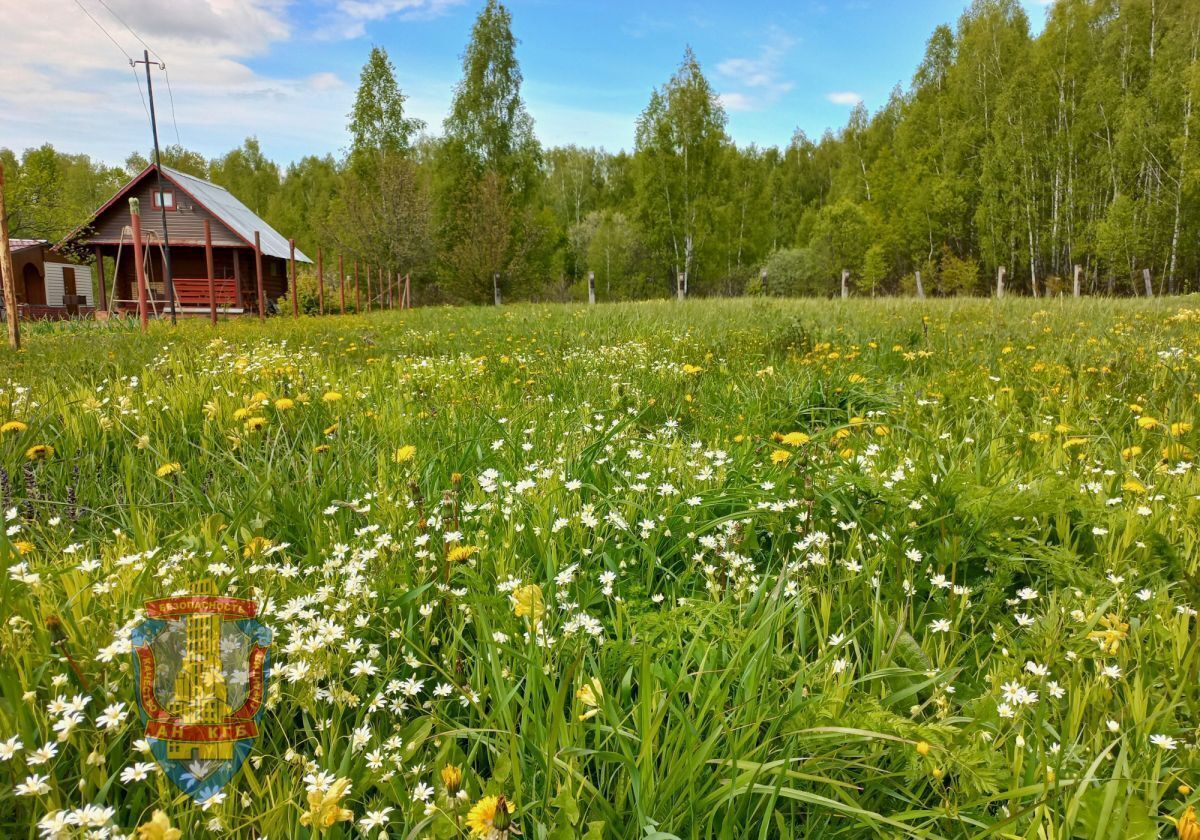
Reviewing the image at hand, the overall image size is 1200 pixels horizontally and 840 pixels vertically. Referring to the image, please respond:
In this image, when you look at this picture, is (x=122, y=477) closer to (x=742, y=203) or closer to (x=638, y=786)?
(x=638, y=786)

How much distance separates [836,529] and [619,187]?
7481cm

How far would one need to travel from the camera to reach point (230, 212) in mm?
35719

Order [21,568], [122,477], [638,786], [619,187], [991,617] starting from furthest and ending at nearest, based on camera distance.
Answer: [619,187]
[122,477]
[991,617]
[21,568]
[638,786]

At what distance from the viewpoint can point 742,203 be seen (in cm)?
5825

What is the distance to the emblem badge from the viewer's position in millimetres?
1227

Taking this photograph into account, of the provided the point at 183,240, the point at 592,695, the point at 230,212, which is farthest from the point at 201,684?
the point at 230,212

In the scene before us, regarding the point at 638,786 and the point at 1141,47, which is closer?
the point at 638,786

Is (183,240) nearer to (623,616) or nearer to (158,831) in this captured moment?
(623,616)

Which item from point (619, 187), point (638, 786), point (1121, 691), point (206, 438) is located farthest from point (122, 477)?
point (619, 187)

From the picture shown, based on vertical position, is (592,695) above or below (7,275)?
below

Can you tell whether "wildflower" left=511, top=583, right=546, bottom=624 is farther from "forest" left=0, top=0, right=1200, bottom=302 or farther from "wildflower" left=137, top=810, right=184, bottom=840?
"forest" left=0, top=0, right=1200, bottom=302

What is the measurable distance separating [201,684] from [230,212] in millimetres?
41670

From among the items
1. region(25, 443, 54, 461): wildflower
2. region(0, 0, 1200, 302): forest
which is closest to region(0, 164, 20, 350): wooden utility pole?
region(25, 443, 54, 461): wildflower

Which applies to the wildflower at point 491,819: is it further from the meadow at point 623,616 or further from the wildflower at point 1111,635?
the wildflower at point 1111,635
